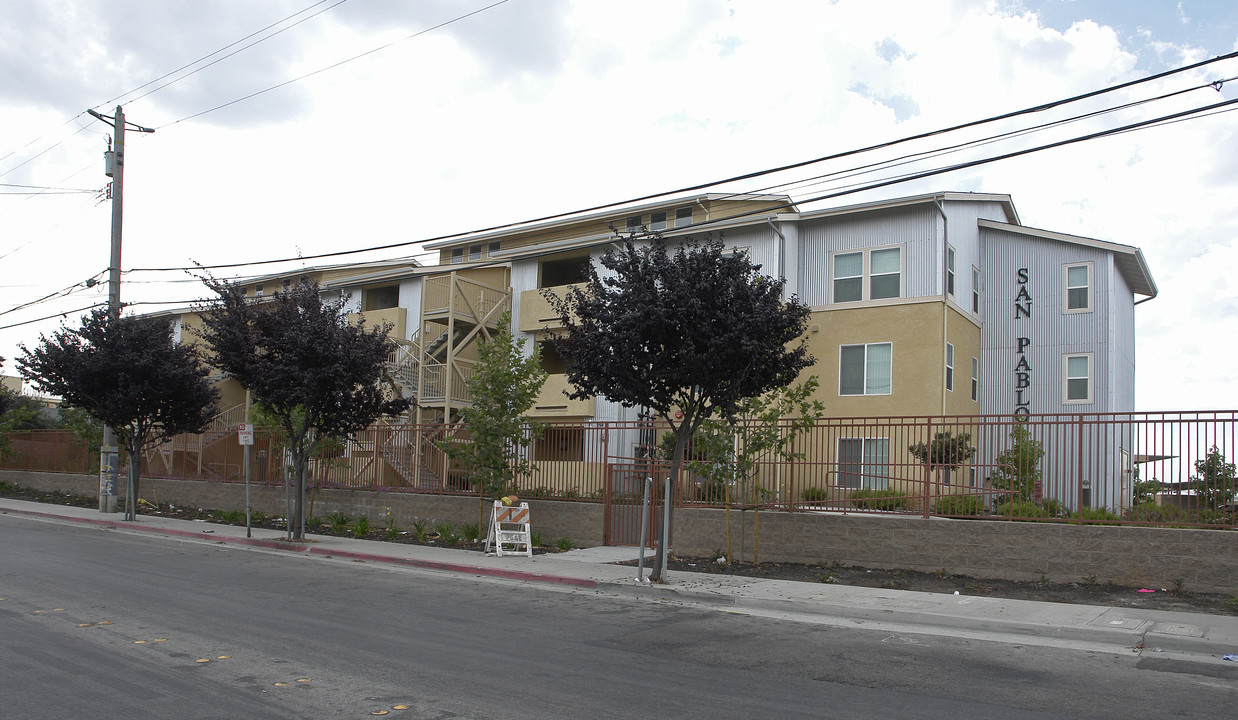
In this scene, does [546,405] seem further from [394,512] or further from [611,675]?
[611,675]

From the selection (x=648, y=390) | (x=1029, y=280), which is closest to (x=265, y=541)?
(x=648, y=390)

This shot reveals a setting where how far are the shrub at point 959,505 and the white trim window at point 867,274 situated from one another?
451 inches

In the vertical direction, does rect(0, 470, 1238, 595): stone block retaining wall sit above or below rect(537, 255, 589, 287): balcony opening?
below

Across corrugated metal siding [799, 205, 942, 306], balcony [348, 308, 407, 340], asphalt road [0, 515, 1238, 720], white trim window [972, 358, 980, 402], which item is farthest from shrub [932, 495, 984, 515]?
balcony [348, 308, 407, 340]

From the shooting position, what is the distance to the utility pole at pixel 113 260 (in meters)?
25.3

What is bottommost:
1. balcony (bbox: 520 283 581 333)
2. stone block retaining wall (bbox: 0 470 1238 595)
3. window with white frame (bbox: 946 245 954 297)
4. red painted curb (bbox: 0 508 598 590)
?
red painted curb (bbox: 0 508 598 590)

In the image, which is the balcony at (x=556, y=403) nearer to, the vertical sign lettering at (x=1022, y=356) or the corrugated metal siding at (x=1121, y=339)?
the vertical sign lettering at (x=1022, y=356)

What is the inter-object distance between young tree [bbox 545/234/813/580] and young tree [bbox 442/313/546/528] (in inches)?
175

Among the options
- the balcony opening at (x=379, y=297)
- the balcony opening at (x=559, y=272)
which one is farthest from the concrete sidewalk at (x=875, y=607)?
the balcony opening at (x=379, y=297)

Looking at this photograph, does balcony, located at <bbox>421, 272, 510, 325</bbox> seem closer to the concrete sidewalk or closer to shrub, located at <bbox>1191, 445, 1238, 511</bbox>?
the concrete sidewalk

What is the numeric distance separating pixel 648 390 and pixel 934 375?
40.9 ft

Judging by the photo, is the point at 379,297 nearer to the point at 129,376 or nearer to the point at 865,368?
the point at 129,376

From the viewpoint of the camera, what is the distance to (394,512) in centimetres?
2141

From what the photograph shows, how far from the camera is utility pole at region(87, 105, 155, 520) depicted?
83.0ft
